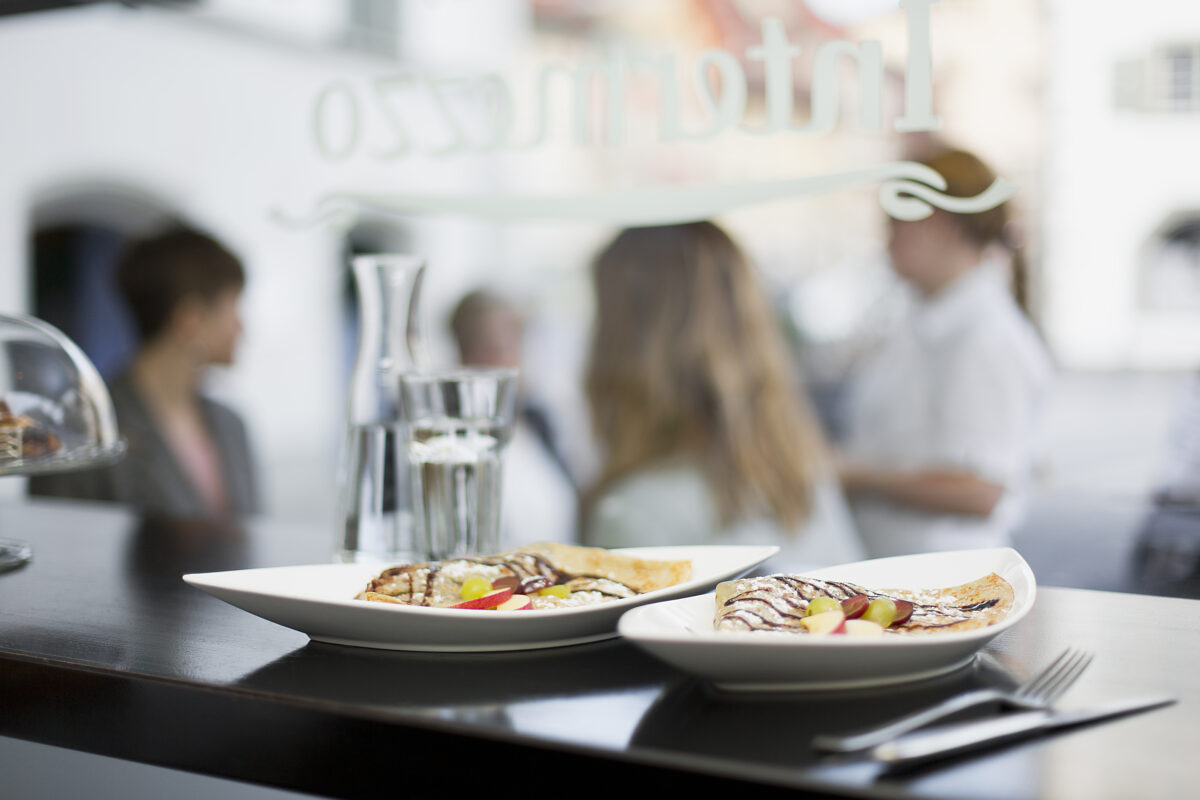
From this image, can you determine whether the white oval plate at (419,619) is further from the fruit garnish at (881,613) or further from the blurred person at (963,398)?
the blurred person at (963,398)

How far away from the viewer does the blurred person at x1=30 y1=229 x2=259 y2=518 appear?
2.52 m

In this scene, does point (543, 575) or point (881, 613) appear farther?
point (543, 575)

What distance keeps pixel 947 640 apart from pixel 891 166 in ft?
2.51

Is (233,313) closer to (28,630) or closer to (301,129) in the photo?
(301,129)

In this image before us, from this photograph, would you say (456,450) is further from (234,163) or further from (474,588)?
(234,163)

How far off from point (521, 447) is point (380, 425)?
6.64ft

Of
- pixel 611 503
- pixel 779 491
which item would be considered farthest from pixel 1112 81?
pixel 611 503

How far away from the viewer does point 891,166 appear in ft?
4.08

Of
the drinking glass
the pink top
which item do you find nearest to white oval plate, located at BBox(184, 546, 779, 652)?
the drinking glass

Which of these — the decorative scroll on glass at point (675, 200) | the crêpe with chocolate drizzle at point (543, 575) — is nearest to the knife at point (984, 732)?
the crêpe with chocolate drizzle at point (543, 575)

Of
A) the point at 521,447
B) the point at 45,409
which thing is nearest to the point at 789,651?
the point at 45,409

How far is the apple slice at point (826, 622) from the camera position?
2.00 feet

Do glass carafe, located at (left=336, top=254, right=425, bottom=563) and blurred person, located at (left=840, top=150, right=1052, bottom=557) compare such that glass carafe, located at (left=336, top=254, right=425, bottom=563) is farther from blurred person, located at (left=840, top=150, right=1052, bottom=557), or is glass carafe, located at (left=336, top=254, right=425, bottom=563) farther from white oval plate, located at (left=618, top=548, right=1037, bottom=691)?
blurred person, located at (left=840, top=150, right=1052, bottom=557)

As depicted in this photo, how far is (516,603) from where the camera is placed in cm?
72
